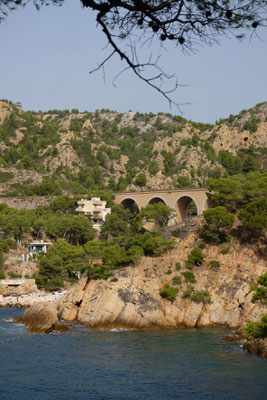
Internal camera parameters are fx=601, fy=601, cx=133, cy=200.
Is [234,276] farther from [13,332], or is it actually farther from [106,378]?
[106,378]

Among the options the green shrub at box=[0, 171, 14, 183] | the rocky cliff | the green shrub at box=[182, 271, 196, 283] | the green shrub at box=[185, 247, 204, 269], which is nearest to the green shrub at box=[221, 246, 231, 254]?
the rocky cliff

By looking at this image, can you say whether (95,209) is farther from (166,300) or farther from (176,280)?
(166,300)

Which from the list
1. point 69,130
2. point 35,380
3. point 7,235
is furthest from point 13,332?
point 69,130

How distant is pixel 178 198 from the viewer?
72.8 m

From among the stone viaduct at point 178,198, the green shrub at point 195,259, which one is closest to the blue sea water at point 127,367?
the green shrub at point 195,259

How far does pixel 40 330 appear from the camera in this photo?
38312mm

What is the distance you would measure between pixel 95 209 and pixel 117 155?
44931mm

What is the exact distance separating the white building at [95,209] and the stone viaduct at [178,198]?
11.8 feet

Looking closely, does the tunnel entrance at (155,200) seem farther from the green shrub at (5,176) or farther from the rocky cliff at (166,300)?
the green shrub at (5,176)

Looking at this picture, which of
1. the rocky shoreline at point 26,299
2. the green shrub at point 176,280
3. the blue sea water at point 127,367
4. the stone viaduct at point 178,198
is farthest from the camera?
the stone viaduct at point 178,198

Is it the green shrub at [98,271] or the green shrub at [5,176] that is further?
the green shrub at [5,176]

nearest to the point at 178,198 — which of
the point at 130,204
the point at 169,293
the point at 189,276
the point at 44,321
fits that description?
the point at 130,204

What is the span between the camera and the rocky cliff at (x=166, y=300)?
41.8m

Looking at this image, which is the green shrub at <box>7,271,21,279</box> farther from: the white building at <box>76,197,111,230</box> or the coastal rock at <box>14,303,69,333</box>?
the coastal rock at <box>14,303,69,333</box>
